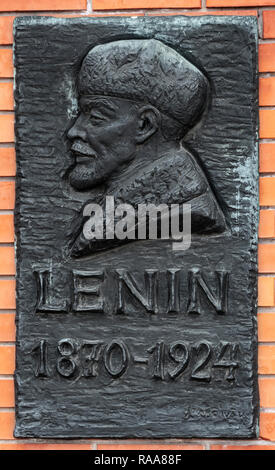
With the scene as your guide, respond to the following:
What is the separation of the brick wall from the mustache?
23cm

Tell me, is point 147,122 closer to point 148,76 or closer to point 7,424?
point 148,76

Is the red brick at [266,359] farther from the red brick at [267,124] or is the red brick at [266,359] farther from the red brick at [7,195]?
the red brick at [7,195]

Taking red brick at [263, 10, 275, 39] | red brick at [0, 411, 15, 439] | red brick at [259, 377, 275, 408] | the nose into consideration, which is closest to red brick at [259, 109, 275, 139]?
red brick at [263, 10, 275, 39]

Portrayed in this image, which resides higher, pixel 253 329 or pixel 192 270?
pixel 192 270

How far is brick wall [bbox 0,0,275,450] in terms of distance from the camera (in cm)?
274

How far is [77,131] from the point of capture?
2.72 meters

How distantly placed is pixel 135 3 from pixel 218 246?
0.88 m

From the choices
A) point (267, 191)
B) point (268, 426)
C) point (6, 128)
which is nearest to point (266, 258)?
point (267, 191)

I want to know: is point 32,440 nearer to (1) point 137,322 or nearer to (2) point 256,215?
(1) point 137,322

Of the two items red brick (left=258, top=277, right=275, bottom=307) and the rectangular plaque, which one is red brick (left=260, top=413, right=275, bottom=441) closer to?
the rectangular plaque

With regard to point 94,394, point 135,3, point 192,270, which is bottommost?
point 94,394

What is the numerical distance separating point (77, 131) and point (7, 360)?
2.70 ft
